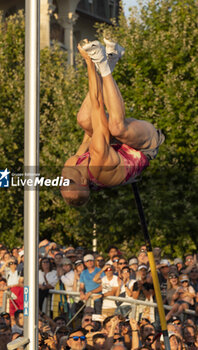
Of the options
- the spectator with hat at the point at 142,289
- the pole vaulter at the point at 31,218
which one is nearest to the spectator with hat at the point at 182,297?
the spectator with hat at the point at 142,289

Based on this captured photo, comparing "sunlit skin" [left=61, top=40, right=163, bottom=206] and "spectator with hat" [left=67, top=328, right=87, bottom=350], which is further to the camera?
"spectator with hat" [left=67, top=328, right=87, bottom=350]

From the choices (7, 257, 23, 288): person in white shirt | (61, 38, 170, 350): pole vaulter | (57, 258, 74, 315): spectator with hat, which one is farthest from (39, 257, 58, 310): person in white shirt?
(61, 38, 170, 350): pole vaulter

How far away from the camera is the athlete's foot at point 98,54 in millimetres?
6293

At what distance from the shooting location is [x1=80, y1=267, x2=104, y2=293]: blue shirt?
44.5 ft

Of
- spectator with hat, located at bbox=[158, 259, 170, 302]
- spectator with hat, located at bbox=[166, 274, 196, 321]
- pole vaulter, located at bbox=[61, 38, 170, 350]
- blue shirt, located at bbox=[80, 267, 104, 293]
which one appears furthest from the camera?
blue shirt, located at bbox=[80, 267, 104, 293]

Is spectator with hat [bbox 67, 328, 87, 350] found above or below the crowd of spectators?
below

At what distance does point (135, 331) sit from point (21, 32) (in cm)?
1988

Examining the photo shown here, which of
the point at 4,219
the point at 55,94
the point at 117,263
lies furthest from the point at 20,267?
the point at 55,94

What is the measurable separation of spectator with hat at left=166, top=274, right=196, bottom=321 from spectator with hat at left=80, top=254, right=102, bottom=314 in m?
1.47

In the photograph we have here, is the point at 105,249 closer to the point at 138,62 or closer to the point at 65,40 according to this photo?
the point at 138,62

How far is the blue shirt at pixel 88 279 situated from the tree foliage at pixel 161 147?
757 cm

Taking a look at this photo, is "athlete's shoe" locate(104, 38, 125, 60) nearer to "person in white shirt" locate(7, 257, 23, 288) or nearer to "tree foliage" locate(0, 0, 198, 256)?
"person in white shirt" locate(7, 257, 23, 288)

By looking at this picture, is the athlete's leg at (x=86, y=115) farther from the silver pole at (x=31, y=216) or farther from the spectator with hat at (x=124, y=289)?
the spectator with hat at (x=124, y=289)

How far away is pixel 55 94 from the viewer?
2600 cm
